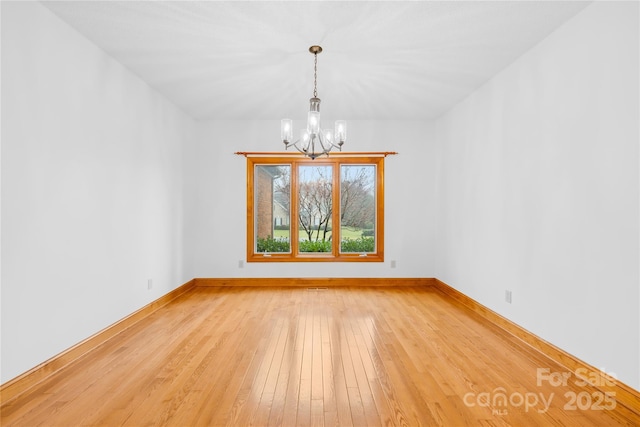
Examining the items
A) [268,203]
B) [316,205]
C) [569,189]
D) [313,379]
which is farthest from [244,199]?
[569,189]

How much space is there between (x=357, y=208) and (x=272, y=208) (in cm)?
143

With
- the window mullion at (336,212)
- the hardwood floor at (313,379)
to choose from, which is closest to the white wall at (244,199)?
the window mullion at (336,212)

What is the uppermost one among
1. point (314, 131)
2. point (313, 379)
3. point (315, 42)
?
point (315, 42)

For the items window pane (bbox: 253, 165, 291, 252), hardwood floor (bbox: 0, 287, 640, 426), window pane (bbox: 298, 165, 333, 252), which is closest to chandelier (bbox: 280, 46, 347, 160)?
hardwood floor (bbox: 0, 287, 640, 426)

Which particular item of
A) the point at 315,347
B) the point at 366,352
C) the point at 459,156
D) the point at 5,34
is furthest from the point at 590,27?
the point at 5,34

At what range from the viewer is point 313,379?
225 cm

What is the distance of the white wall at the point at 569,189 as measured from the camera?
2.07 meters

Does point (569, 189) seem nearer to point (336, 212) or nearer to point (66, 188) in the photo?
point (336, 212)

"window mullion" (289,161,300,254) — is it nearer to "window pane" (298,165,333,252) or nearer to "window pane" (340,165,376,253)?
"window pane" (298,165,333,252)

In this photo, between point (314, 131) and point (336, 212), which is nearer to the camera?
point (314, 131)

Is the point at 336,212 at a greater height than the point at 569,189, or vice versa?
the point at 569,189

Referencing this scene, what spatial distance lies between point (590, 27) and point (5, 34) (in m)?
4.01

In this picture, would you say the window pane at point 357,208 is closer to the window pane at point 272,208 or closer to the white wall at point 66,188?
the window pane at point 272,208

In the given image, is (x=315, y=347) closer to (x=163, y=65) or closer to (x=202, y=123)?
(x=163, y=65)
